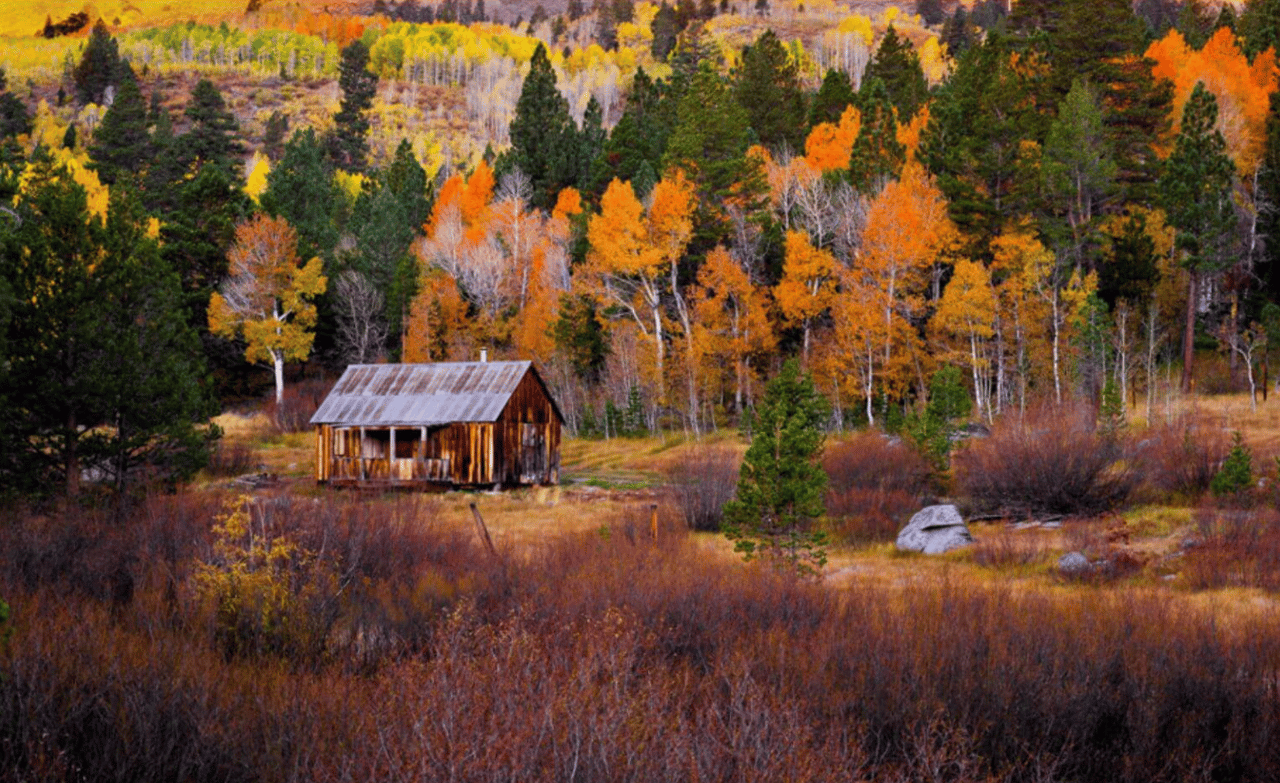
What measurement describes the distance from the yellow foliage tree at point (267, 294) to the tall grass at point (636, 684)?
34412mm

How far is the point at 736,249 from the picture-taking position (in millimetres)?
42156

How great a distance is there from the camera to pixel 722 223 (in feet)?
138

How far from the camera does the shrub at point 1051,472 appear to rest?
19.8 m

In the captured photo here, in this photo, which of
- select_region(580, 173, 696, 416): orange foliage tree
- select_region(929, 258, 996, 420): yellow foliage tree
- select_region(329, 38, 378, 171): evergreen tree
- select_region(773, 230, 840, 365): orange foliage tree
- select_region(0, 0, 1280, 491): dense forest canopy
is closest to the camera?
select_region(0, 0, 1280, 491): dense forest canopy

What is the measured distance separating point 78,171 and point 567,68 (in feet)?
361

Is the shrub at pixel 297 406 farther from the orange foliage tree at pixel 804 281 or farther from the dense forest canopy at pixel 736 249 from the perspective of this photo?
the orange foliage tree at pixel 804 281

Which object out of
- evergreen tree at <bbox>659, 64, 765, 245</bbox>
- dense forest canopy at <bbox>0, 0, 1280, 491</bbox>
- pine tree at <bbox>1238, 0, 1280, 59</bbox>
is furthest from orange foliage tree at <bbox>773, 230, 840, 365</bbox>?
pine tree at <bbox>1238, 0, 1280, 59</bbox>

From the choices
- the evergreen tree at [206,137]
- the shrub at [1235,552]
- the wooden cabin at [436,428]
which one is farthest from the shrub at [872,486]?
the evergreen tree at [206,137]

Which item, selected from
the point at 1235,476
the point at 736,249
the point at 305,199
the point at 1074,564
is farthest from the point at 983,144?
the point at 305,199

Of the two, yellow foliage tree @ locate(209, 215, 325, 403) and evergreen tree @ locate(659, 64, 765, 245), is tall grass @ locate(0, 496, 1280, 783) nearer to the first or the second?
evergreen tree @ locate(659, 64, 765, 245)

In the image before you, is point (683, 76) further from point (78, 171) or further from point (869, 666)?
point (869, 666)

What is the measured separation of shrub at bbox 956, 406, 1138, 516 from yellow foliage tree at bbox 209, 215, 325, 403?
34250 millimetres

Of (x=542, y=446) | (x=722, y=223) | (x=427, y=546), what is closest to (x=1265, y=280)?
(x=722, y=223)

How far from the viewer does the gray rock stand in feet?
49.2
